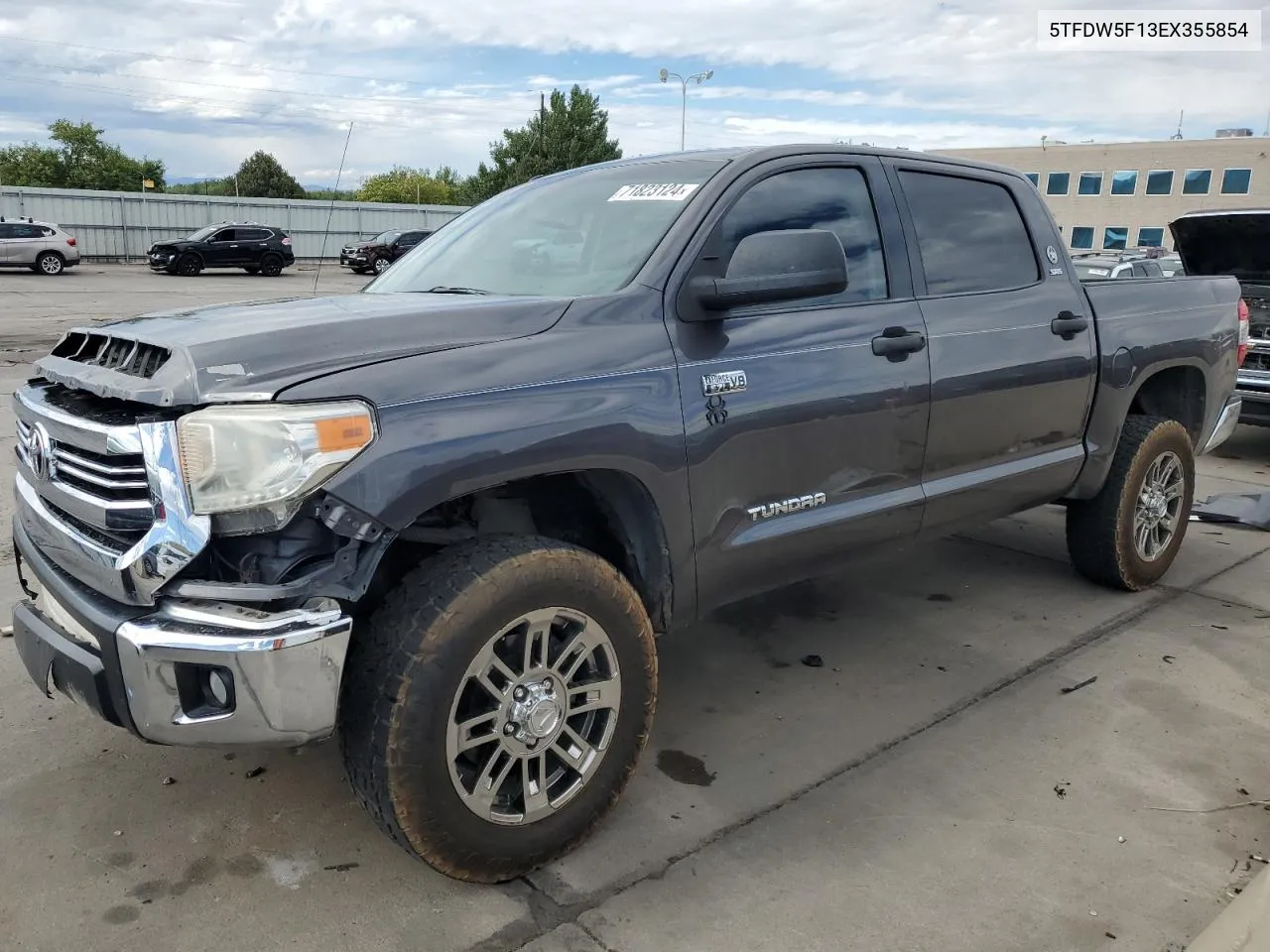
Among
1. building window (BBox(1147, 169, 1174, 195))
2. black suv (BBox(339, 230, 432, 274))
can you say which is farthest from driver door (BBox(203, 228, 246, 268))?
building window (BBox(1147, 169, 1174, 195))

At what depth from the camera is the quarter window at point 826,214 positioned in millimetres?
3172

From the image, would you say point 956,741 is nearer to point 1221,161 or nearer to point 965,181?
point 965,181

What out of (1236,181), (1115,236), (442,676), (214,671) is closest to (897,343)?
(442,676)

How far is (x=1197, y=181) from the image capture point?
2325 inches

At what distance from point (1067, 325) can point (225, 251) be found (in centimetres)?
2966

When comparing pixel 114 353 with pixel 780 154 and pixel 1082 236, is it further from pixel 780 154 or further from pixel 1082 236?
pixel 1082 236

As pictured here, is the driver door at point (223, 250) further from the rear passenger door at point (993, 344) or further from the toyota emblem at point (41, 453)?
the toyota emblem at point (41, 453)

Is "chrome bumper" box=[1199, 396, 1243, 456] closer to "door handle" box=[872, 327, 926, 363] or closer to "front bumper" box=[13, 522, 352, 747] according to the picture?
"door handle" box=[872, 327, 926, 363]

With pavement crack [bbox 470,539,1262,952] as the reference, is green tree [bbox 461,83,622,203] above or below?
above

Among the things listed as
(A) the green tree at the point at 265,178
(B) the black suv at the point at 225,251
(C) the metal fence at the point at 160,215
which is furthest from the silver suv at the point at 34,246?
(A) the green tree at the point at 265,178

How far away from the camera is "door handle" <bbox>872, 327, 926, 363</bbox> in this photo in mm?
3350

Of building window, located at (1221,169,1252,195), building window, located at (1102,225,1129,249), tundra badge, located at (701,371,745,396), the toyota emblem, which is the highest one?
building window, located at (1221,169,1252,195)

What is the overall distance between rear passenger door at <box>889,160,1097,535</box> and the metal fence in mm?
30107

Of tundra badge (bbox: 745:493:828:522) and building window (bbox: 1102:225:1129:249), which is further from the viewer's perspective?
building window (bbox: 1102:225:1129:249)
